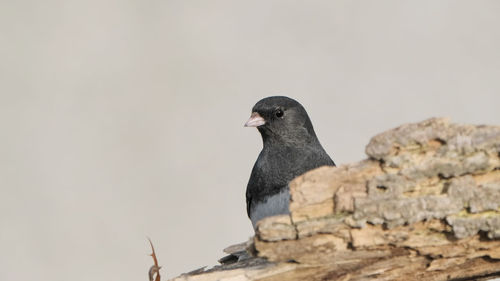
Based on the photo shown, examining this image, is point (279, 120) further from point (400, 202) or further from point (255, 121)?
point (400, 202)

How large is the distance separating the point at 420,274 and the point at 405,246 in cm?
18

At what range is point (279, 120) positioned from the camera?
3473 mm

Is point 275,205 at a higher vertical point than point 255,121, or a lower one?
lower

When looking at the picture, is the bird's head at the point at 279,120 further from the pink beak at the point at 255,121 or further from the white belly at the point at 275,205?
the white belly at the point at 275,205

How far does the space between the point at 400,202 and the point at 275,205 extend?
120 cm

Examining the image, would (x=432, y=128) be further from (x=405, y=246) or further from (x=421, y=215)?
(x=405, y=246)

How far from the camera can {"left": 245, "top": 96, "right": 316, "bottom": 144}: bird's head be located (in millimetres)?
3461

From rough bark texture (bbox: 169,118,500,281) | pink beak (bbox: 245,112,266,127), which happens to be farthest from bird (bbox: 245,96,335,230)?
rough bark texture (bbox: 169,118,500,281)

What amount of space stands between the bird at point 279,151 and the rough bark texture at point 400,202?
3.83 feet

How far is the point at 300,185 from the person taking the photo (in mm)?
2059

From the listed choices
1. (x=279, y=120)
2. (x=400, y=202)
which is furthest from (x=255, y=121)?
(x=400, y=202)

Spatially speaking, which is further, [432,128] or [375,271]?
[375,271]

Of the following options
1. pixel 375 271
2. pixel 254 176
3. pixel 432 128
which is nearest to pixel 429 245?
pixel 375 271

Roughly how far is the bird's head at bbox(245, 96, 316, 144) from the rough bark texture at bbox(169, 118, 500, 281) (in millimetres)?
1412
